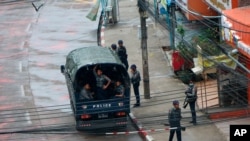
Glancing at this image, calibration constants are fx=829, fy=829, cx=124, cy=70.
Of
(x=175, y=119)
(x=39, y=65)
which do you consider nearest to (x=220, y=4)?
(x=175, y=119)

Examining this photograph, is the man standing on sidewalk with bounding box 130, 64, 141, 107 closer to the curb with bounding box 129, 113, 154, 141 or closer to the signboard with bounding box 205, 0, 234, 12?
the curb with bounding box 129, 113, 154, 141

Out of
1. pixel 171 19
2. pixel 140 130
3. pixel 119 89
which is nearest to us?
pixel 119 89

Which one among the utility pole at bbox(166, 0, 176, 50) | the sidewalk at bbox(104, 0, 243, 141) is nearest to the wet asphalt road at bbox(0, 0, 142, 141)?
the sidewalk at bbox(104, 0, 243, 141)

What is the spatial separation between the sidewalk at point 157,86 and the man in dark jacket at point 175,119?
984mm

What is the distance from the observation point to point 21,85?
1324 inches

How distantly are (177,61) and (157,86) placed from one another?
5.26 feet

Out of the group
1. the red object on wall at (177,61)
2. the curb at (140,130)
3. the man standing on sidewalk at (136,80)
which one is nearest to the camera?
the curb at (140,130)

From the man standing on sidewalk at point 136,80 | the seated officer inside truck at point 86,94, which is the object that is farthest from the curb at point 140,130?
the seated officer inside truck at point 86,94

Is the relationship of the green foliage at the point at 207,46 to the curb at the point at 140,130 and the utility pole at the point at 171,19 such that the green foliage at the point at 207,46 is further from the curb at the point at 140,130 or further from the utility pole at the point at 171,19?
the curb at the point at 140,130

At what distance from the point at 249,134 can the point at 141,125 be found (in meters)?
8.06

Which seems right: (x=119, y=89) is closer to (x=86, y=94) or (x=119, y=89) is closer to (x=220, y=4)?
(x=86, y=94)

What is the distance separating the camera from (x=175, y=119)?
24609 mm

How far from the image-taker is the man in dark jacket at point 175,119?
24.5m

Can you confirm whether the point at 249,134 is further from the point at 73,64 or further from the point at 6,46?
the point at 6,46
